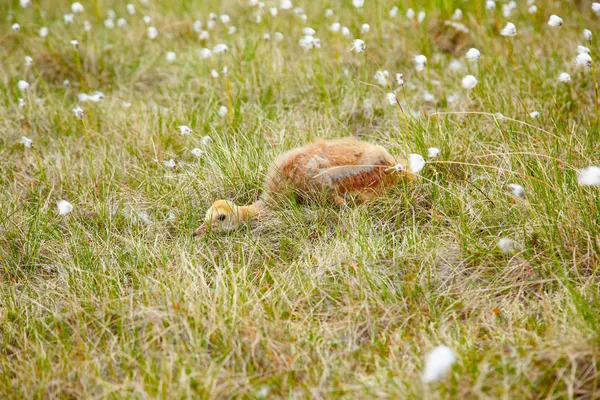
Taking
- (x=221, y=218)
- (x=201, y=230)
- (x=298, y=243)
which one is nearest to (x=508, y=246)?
(x=298, y=243)

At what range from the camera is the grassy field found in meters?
2.44

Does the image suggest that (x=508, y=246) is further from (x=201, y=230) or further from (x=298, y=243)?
(x=201, y=230)

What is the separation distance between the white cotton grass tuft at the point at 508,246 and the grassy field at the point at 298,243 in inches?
0.8

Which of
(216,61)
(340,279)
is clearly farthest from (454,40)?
(340,279)

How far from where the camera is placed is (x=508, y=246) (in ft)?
9.33

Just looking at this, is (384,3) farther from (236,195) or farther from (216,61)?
(236,195)

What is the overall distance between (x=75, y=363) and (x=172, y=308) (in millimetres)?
495

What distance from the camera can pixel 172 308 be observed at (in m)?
2.76

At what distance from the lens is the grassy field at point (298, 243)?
2441 mm

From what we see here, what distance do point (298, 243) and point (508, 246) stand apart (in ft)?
3.89

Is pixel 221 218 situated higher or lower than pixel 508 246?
lower

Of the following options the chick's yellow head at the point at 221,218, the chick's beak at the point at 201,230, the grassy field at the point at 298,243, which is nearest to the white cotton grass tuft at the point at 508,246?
the grassy field at the point at 298,243

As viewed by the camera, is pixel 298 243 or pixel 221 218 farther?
pixel 221 218

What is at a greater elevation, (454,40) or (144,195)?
(454,40)
